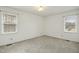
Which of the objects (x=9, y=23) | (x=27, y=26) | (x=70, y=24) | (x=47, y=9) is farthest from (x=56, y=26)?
(x=9, y=23)

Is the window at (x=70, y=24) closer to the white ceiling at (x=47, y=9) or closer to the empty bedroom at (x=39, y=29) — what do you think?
the empty bedroom at (x=39, y=29)

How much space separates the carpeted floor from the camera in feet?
5.87

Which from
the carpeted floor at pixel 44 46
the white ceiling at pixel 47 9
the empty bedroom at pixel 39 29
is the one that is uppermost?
the white ceiling at pixel 47 9

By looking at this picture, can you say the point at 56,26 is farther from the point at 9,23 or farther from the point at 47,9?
the point at 9,23

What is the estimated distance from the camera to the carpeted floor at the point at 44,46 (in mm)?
1790

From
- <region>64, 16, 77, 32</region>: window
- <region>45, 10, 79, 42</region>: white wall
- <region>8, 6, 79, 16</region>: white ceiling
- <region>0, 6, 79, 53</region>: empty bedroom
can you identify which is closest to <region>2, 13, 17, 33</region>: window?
<region>0, 6, 79, 53</region>: empty bedroom

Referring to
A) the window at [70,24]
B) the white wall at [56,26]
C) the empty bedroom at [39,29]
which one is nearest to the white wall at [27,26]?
the empty bedroom at [39,29]

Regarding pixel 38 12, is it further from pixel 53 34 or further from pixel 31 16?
pixel 53 34

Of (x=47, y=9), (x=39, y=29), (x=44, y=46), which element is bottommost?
(x=44, y=46)

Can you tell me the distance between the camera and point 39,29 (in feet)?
6.17

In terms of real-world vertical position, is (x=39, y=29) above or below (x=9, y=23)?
below

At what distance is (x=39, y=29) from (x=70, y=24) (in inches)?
23.1

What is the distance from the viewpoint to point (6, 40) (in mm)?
1722

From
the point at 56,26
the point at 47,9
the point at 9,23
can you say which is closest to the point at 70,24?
the point at 56,26
